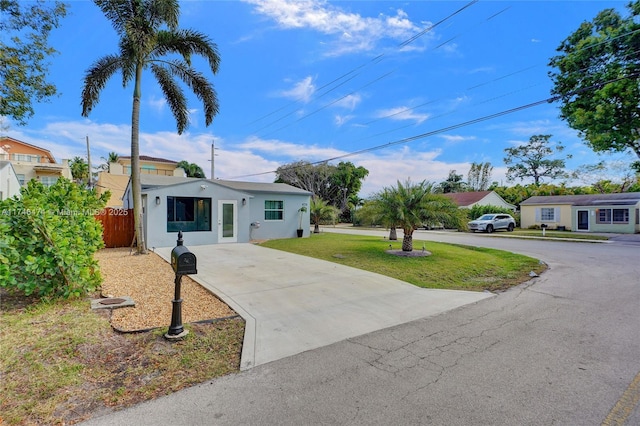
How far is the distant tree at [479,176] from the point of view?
5541 cm

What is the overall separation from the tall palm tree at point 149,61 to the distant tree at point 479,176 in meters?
54.4

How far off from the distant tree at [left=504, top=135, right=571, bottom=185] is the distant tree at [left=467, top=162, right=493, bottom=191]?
5.71 m

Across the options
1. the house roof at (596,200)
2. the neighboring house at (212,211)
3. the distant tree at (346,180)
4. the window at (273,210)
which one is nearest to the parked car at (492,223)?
the house roof at (596,200)

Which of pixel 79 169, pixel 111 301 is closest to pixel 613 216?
pixel 111 301

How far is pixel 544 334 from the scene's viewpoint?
171 inches

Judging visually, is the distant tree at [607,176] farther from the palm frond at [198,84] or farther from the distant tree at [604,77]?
the palm frond at [198,84]

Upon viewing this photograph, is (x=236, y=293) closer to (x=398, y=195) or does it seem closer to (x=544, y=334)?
(x=544, y=334)

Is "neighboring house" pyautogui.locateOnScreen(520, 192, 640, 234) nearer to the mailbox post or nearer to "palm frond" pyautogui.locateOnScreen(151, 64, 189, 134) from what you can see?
"palm frond" pyautogui.locateOnScreen(151, 64, 189, 134)

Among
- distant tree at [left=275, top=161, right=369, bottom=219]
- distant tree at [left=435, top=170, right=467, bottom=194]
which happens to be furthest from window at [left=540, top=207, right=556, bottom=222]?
distant tree at [left=435, top=170, right=467, bottom=194]

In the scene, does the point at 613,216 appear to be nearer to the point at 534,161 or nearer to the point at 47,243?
the point at 534,161

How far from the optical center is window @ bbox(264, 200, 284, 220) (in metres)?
17.3

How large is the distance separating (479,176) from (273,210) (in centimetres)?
5014

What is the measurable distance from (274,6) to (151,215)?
9478mm

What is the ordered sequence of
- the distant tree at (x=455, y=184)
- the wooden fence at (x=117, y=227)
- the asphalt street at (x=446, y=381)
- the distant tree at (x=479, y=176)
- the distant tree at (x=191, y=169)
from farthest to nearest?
1. the distant tree at (x=455, y=184)
2. the distant tree at (x=479, y=176)
3. the distant tree at (x=191, y=169)
4. the wooden fence at (x=117, y=227)
5. the asphalt street at (x=446, y=381)
